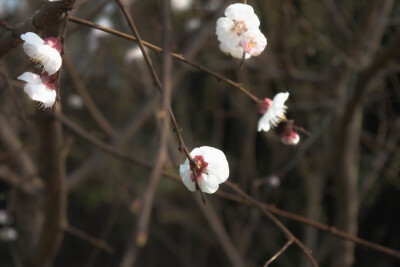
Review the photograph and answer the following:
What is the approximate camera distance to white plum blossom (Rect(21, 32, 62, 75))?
0.78 metres

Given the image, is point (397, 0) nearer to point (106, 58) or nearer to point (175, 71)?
point (175, 71)

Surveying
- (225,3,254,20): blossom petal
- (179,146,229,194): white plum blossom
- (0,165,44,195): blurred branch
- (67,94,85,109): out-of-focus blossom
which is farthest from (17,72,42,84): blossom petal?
(67,94,85,109): out-of-focus blossom

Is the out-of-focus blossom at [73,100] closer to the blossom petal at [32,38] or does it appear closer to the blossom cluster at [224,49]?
the blossom cluster at [224,49]

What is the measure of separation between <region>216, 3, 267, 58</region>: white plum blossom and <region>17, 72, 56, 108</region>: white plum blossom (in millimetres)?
384

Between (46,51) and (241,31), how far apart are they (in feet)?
1.36

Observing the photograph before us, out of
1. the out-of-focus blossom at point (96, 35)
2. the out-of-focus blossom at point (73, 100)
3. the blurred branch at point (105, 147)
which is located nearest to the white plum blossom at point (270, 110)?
the blurred branch at point (105, 147)

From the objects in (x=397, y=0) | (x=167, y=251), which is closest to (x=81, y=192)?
(x=167, y=251)

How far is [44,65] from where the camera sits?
79 centimetres

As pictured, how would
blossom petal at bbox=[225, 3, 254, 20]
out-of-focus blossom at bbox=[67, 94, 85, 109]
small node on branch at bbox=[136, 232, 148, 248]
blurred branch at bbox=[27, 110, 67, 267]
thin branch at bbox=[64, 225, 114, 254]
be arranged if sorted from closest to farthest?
small node on branch at bbox=[136, 232, 148, 248] < blossom petal at bbox=[225, 3, 254, 20] < blurred branch at bbox=[27, 110, 67, 267] < thin branch at bbox=[64, 225, 114, 254] < out-of-focus blossom at bbox=[67, 94, 85, 109]

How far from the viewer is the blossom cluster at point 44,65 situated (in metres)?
0.79

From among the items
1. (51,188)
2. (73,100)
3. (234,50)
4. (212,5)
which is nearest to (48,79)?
(234,50)

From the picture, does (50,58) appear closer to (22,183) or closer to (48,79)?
(48,79)

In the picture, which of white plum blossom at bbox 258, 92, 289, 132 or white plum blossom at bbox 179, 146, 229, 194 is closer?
white plum blossom at bbox 179, 146, 229, 194

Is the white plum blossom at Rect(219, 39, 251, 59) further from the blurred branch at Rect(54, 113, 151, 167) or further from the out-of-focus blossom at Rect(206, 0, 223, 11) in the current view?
the blurred branch at Rect(54, 113, 151, 167)
